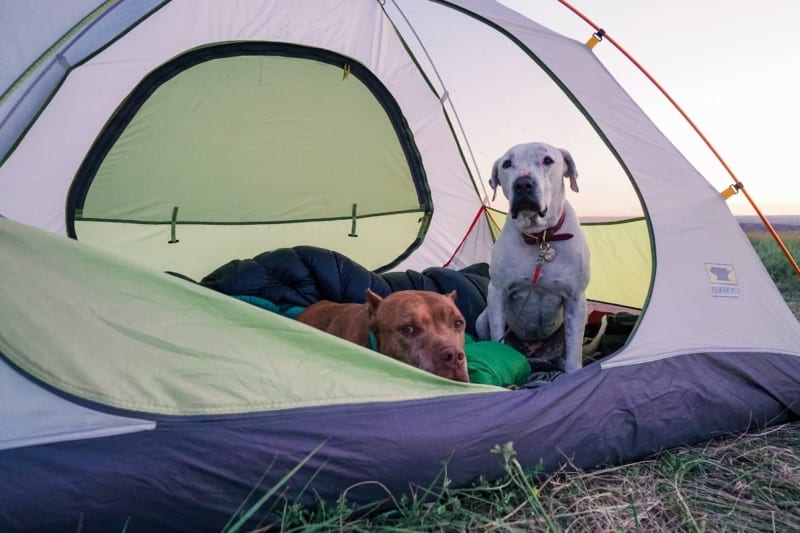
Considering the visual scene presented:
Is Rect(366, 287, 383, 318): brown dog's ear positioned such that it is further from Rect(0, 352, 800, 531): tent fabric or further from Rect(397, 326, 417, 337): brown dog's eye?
Rect(0, 352, 800, 531): tent fabric

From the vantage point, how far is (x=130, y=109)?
12.6ft

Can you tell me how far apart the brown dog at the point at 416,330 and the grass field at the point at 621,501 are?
1.68ft

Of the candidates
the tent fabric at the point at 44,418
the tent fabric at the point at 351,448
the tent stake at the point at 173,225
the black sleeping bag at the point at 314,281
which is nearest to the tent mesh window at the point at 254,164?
the tent stake at the point at 173,225

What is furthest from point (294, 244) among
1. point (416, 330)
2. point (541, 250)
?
point (416, 330)

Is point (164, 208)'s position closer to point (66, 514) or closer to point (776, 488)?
point (66, 514)

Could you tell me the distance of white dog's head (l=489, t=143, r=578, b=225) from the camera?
302cm

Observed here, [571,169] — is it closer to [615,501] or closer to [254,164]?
[615,501]

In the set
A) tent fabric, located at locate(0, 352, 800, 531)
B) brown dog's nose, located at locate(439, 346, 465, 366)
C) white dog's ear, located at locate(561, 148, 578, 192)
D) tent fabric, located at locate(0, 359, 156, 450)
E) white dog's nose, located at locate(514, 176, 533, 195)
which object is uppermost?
white dog's ear, located at locate(561, 148, 578, 192)

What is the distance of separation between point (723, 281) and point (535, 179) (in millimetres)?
988

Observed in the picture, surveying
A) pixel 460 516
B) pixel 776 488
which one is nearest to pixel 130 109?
pixel 460 516

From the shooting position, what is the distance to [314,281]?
3.91m

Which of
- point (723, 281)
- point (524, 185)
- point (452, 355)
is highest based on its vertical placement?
point (524, 185)

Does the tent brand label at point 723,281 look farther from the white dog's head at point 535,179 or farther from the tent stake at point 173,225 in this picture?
the tent stake at point 173,225

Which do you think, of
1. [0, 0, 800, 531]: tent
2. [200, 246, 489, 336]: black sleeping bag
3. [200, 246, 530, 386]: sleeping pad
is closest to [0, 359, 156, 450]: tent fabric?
[0, 0, 800, 531]: tent
